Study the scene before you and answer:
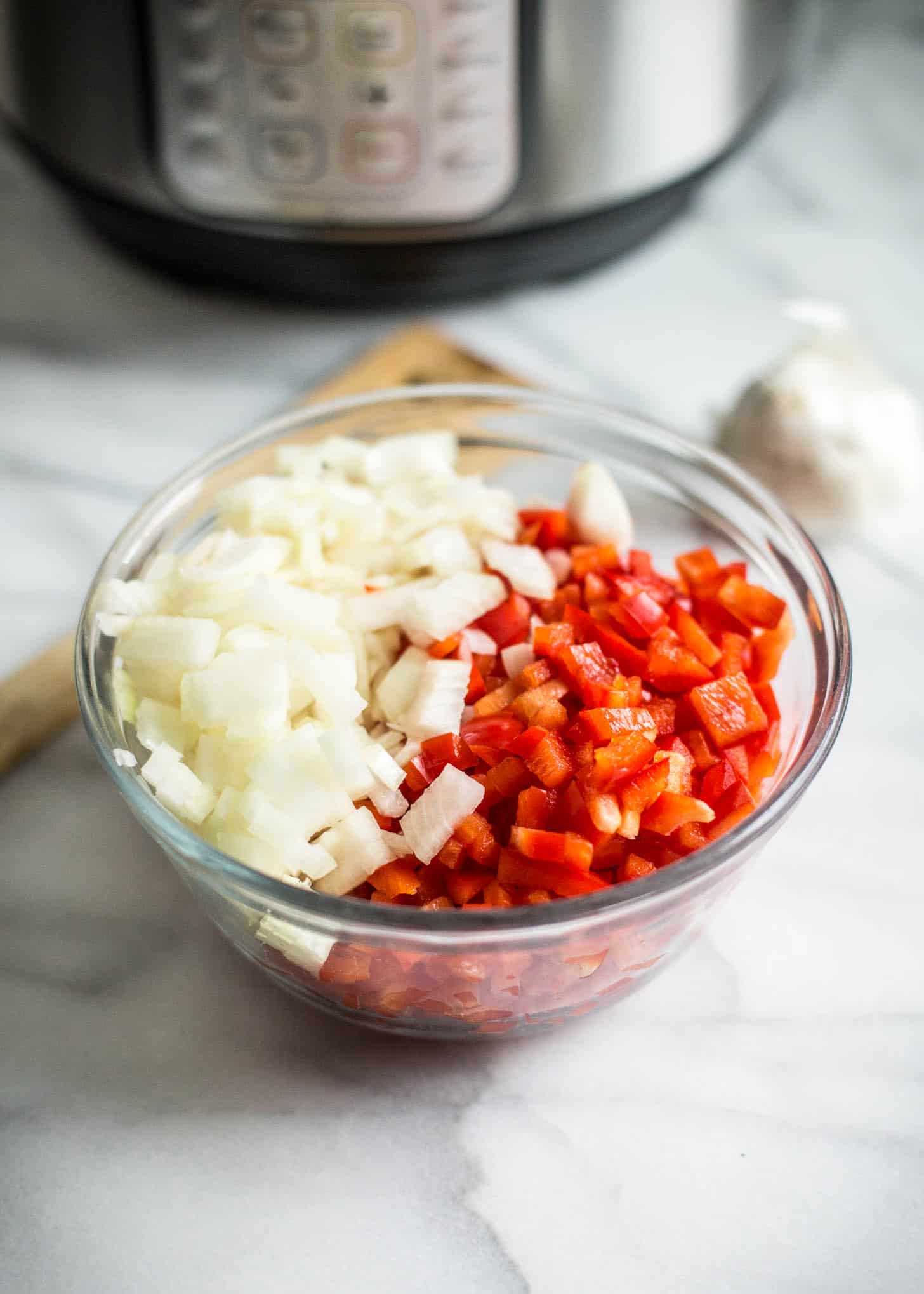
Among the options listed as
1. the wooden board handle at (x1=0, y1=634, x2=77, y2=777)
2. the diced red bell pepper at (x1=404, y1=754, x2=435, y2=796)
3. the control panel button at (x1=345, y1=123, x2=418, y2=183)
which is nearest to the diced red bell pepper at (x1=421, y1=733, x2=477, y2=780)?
the diced red bell pepper at (x1=404, y1=754, x2=435, y2=796)

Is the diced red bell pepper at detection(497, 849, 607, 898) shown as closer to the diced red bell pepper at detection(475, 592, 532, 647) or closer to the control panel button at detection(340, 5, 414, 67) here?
the diced red bell pepper at detection(475, 592, 532, 647)

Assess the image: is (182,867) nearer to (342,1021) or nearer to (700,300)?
(342,1021)

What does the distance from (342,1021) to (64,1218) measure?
8.7 inches

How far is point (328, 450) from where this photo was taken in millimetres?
1111

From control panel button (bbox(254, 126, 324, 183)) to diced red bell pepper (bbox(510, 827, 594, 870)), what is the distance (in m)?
0.80

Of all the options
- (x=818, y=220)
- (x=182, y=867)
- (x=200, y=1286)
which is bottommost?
(x=200, y=1286)

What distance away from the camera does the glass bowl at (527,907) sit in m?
0.77

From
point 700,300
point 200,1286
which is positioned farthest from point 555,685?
point 700,300

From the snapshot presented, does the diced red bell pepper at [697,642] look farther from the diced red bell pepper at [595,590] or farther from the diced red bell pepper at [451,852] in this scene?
the diced red bell pepper at [451,852]

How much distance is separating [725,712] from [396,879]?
26 cm

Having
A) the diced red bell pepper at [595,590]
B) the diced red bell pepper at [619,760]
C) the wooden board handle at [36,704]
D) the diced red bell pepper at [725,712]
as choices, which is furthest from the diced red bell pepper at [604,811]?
the wooden board handle at [36,704]

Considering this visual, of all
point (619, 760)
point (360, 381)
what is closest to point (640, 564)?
point (619, 760)

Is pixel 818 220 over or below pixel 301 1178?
over

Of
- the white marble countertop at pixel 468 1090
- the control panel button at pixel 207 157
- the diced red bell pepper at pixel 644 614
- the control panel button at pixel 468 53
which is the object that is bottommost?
the white marble countertop at pixel 468 1090
